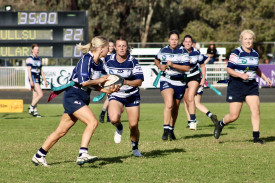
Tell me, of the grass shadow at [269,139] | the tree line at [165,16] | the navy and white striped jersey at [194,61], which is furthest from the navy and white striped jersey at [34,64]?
Answer: the tree line at [165,16]

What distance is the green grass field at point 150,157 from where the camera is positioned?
759 cm

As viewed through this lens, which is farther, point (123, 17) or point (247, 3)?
point (123, 17)

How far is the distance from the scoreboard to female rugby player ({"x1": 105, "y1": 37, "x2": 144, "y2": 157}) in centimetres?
2134

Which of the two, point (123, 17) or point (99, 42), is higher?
point (99, 42)

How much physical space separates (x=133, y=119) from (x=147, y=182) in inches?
88.0

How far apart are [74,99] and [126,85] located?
137 centimetres

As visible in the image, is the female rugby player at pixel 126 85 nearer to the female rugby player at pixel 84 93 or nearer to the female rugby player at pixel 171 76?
the female rugby player at pixel 84 93

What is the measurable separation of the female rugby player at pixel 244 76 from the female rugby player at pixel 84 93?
132 inches

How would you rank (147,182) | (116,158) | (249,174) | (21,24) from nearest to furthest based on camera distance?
1. (147,182)
2. (249,174)
3. (116,158)
4. (21,24)

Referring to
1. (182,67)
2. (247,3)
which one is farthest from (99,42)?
(247,3)

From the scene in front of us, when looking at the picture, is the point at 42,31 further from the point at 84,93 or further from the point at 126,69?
the point at 84,93

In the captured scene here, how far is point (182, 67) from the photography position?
37.6 ft

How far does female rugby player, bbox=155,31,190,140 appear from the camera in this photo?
11.5 meters

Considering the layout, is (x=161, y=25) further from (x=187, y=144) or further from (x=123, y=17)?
(x=187, y=144)
